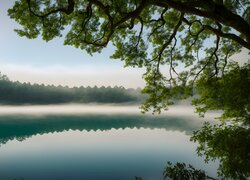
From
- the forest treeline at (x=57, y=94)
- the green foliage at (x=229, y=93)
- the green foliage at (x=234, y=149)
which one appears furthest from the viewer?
the forest treeline at (x=57, y=94)

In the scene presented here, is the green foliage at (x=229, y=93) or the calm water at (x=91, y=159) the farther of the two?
the calm water at (x=91, y=159)

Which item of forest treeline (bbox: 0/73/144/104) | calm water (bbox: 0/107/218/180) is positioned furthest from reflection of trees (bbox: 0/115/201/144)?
forest treeline (bbox: 0/73/144/104)

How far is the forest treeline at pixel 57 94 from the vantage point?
10550 cm

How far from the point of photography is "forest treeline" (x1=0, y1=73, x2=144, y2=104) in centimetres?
10550

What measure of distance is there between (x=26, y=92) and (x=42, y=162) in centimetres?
9569

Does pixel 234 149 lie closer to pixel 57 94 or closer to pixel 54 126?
pixel 54 126

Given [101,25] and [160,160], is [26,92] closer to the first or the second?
[160,160]

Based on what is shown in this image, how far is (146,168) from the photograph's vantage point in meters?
20.6

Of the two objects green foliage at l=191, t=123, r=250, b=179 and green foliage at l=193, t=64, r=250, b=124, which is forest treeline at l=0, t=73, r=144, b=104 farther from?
green foliage at l=191, t=123, r=250, b=179

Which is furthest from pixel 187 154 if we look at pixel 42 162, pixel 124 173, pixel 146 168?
pixel 42 162

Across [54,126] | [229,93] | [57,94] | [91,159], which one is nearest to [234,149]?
[229,93]

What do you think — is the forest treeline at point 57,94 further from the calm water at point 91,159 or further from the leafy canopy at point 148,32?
the leafy canopy at point 148,32

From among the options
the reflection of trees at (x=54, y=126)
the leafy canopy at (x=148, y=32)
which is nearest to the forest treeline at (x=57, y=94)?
the reflection of trees at (x=54, y=126)

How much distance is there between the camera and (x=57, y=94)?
129m
